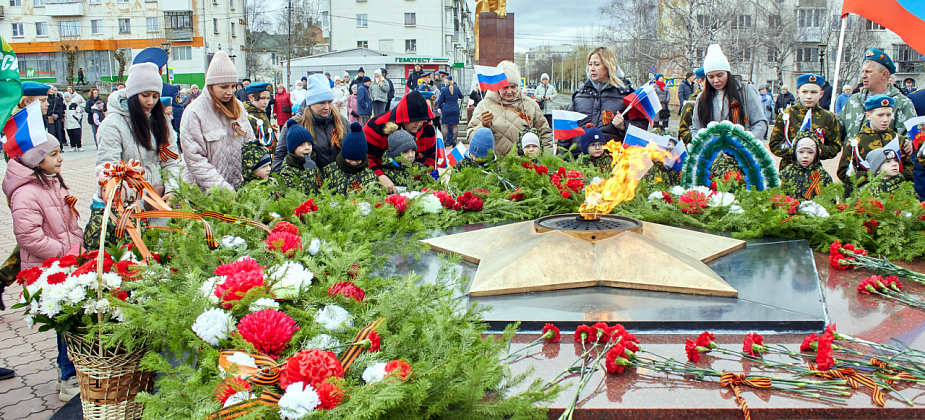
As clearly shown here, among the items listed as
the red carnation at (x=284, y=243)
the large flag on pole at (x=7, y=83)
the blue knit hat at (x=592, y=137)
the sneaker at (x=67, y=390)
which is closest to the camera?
the red carnation at (x=284, y=243)

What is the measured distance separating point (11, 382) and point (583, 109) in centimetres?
499

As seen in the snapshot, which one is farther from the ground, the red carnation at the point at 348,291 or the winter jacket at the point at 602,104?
the winter jacket at the point at 602,104

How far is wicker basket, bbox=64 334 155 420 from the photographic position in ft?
7.11

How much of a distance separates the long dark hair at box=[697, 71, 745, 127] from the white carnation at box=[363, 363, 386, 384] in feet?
14.7

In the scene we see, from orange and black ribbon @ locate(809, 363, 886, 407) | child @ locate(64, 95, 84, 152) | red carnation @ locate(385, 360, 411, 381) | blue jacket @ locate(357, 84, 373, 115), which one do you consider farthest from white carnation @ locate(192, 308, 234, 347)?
child @ locate(64, 95, 84, 152)

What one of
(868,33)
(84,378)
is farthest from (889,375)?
(868,33)

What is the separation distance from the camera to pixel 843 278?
307cm

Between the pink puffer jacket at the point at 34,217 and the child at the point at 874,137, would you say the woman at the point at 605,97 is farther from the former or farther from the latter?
the pink puffer jacket at the point at 34,217

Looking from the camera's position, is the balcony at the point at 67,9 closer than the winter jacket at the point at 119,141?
No

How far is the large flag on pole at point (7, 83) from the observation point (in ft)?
11.7

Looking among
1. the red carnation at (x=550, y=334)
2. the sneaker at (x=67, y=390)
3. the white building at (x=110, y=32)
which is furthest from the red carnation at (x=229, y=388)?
the white building at (x=110, y=32)

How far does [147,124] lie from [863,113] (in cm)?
607

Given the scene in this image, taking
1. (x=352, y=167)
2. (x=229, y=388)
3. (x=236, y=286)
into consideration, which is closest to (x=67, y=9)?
(x=352, y=167)

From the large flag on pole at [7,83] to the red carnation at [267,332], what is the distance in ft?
8.60
